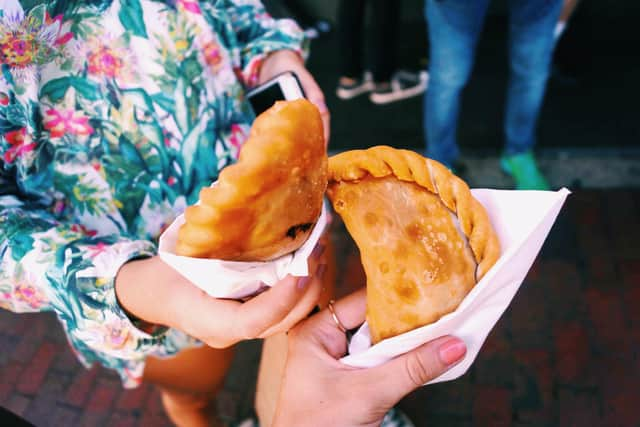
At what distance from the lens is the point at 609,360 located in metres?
2.65

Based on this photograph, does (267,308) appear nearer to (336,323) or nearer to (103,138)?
(336,323)

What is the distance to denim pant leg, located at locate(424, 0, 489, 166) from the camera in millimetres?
2736

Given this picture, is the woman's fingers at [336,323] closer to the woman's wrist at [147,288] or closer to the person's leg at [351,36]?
the woman's wrist at [147,288]

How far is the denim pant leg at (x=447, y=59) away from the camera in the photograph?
8.98ft

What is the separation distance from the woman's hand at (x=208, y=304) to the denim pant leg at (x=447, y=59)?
2006mm

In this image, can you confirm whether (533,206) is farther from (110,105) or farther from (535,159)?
(535,159)

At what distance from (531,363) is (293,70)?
2.05 metres

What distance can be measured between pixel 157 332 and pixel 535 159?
3.08 m

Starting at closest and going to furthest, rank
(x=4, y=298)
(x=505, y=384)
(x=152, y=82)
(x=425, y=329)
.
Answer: (x=425, y=329)
(x=4, y=298)
(x=152, y=82)
(x=505, y=384)

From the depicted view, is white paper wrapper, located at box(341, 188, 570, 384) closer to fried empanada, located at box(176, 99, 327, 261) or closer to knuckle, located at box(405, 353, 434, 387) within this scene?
knuckle, located at box(405, 353, 434, 387)

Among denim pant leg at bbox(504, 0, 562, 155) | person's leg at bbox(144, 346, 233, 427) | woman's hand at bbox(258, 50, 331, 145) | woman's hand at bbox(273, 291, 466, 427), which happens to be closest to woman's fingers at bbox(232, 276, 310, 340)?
woman's hand at bbox(273, 291, 466, 427)

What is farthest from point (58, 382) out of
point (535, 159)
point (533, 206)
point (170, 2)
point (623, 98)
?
point (623, 98)

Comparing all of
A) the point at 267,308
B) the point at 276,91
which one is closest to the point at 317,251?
the point at 267,308

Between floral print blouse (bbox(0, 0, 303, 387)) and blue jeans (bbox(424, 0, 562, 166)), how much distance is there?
1617 millimetres
